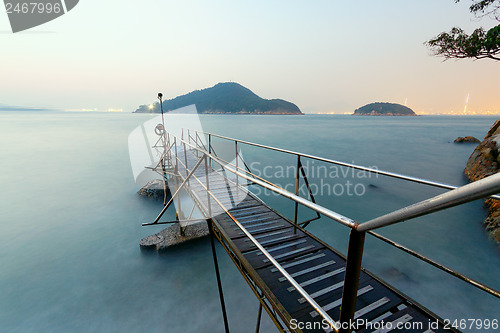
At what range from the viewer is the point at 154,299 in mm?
7836

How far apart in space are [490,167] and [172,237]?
18283 millimetres

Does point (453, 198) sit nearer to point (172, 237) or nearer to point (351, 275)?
point (351, 275)

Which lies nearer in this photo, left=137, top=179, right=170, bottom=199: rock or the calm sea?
the calm sea

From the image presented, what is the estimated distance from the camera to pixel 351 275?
1.20 m

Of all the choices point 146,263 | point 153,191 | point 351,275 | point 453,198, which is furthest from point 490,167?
point 153,191

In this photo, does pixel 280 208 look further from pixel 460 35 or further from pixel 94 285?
pixel 460 35

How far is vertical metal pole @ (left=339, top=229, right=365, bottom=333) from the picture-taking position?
112 centimetres

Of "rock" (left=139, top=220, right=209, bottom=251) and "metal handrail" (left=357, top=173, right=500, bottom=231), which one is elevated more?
"metal handrail" (left=357, top=173, right=500, bottom=231)

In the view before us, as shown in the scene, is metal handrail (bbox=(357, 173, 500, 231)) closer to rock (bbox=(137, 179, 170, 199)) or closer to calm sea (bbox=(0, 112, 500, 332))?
calm sea (bbox=(0, 112, 500, 332))

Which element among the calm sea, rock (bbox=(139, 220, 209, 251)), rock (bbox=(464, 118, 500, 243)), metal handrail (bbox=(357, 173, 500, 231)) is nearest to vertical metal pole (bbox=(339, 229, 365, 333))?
metal handrail (bbox=(357, 173, 500, 231))

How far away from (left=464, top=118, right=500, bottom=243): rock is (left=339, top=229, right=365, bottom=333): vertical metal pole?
1334 cm

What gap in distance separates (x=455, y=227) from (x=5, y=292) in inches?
797

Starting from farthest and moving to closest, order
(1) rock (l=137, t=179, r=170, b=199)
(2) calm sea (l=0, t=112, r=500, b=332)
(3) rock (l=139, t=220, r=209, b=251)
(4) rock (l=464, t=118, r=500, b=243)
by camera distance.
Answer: (1) rock (l=137, t=179, r=170, b=199) < (4) rock (l=464, t=118, r=500, b=243) < (3) rock (l=139, t=220, r=209, b=251) < (2) calm sea (l=0, t=112, r=500, b=332)

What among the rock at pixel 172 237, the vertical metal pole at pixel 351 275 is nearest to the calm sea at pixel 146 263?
the rock at pixel 172 237
